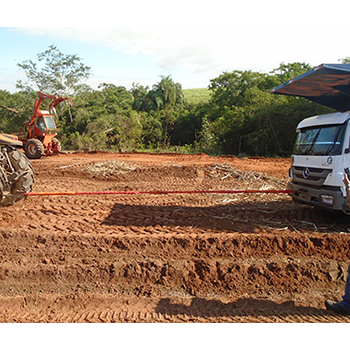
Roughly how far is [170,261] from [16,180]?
4058 millimetres

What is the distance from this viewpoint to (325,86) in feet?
19.8

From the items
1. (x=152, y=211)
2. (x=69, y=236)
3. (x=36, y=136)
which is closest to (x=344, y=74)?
(x=152, y=211)

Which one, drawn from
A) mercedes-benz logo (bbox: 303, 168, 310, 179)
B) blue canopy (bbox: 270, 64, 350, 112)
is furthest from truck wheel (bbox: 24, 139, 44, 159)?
mercedes-benz logo (bbox: 303, 168, 310, 179)

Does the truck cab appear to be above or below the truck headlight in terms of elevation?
above

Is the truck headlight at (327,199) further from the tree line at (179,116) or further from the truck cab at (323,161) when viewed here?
the tree line at (179,116)

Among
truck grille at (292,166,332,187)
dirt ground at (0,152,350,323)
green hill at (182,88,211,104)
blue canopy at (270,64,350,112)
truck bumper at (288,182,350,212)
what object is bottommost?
green hill at (182,88,211,104)

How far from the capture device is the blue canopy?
505cm

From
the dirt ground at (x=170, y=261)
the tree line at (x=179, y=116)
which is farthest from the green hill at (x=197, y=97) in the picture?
the dirt ground at (x=170, y=261)

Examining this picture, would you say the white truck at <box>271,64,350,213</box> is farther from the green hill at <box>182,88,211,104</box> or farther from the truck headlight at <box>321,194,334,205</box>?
the green hill at <box>182,88,211,104</box>

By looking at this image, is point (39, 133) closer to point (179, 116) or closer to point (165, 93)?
point (179, 116)

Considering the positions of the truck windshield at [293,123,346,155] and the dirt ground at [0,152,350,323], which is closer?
the dirt ground at [0,152,350,323]

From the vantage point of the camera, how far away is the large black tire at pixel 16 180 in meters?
6.37

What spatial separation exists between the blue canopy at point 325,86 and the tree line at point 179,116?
30.8ft

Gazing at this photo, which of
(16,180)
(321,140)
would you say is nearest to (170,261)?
(321,140)
